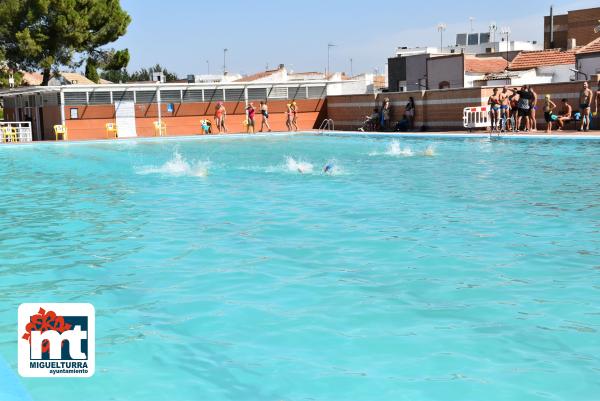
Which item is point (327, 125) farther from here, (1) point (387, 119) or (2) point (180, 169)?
(2) point (180, 169)

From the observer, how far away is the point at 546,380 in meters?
4.38

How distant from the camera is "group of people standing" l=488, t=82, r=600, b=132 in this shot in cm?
2347

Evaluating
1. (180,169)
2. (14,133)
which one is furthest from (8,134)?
(180,169)

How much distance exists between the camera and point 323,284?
6473 millimetres

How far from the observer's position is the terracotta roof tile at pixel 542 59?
125 ft

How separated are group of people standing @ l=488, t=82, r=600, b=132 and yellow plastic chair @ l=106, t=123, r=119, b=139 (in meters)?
17.4

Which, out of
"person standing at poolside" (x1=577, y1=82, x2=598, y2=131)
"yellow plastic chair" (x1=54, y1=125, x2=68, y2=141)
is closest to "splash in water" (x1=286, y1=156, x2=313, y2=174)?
"person standing at poolside" (x1=577, y1=82, x2=598, y2=131)

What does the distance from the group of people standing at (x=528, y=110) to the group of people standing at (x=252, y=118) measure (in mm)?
11634

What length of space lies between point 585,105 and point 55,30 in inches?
1127

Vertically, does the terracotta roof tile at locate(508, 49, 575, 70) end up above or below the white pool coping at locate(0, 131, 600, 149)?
above

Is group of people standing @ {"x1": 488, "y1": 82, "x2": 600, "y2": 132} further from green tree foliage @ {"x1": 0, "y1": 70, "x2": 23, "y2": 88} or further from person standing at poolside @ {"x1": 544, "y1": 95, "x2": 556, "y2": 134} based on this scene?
green tree foliage @ {"x1": 0, "y1": 70, "x2": 23, "y2": 88}

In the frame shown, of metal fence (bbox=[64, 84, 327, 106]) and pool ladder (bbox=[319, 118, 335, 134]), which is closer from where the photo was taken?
metal fence (bbox=[64, 84, 327, 106])

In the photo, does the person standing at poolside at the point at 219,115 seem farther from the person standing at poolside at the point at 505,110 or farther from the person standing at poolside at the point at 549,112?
the person standing at poolside at the point at 549,112

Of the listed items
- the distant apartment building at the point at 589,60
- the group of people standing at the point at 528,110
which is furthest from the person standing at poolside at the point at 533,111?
the distant apartment building at the point at 589,60
